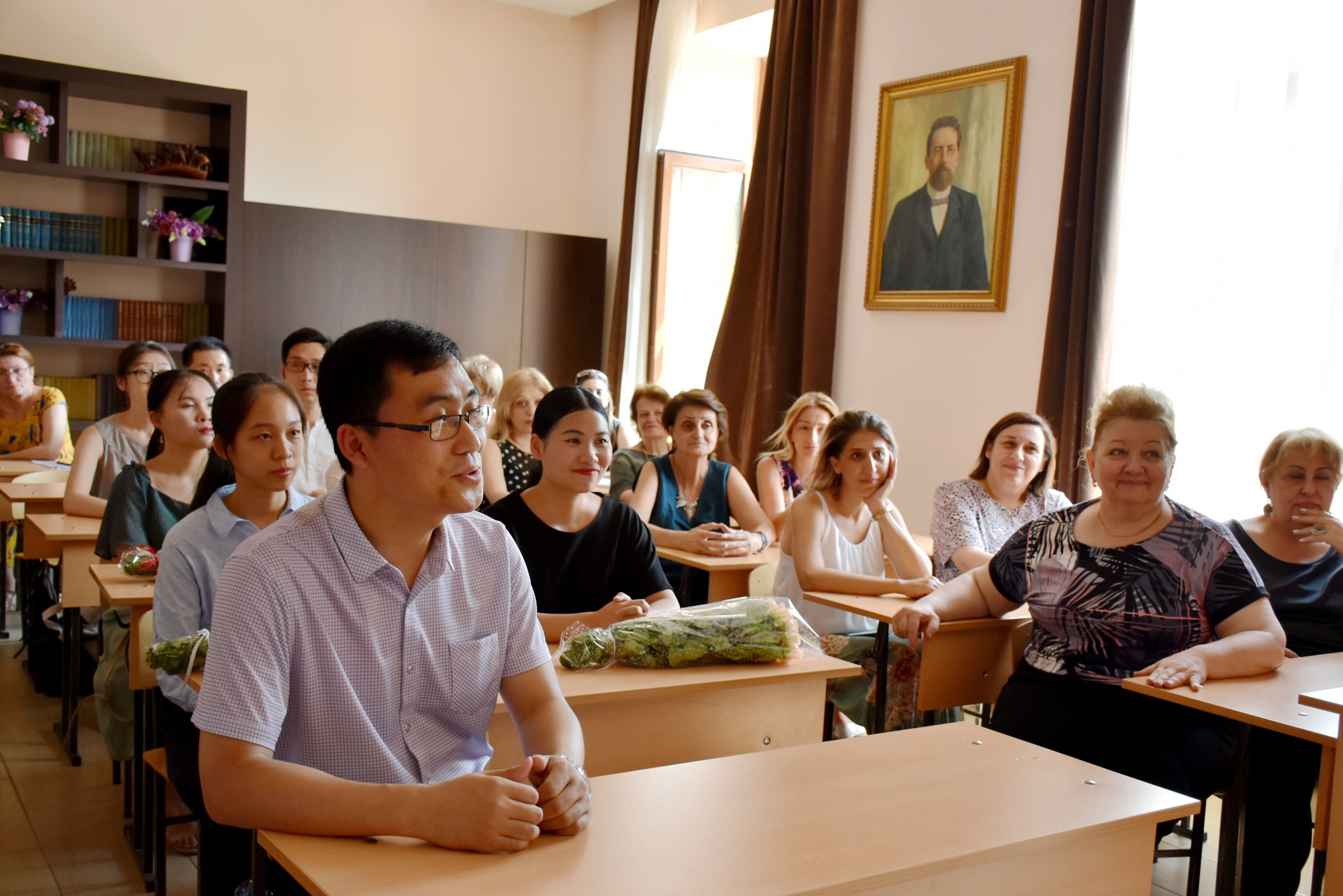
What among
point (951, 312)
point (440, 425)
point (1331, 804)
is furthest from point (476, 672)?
point (951, 312)

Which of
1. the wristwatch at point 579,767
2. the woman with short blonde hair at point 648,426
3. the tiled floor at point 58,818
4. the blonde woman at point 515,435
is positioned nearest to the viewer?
the wristwatch at point 579,767

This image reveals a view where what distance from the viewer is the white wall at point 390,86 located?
6.79m

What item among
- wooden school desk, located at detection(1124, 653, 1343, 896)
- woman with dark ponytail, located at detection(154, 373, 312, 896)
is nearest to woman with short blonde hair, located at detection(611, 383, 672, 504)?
woman with dark ponytail, located at detection(154, 373, 312, 896)

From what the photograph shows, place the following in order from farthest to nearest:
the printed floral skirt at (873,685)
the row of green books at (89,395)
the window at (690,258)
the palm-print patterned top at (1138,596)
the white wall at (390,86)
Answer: the window at (690,258) < the white wall at (390,86) < the row of green books at (89,395) < the printed floral skirt at (873,685) < the palm-print patterned top at (1138,596)

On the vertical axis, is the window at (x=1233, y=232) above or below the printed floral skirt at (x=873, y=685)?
above

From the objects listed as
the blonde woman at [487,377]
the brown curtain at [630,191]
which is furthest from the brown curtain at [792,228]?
the blonde woman at [487,377]

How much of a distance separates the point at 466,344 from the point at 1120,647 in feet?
18.4

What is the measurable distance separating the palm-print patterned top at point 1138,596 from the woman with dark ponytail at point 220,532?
6.19ft

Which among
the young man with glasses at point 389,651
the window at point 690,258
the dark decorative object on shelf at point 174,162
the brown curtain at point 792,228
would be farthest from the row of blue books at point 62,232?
the young man with glasses at point 389,651

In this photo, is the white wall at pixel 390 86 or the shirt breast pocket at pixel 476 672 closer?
the shirt breast pocket at pixel 476 672

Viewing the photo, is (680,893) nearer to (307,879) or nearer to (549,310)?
(307,879)

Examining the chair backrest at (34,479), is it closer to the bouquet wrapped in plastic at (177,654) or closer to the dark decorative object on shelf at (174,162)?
the dark decorative object on shelf at (174,162)

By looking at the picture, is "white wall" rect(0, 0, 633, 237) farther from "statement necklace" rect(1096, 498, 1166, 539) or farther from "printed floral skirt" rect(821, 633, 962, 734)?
"statement necklace" rect(1096, 498, 1166, 539)

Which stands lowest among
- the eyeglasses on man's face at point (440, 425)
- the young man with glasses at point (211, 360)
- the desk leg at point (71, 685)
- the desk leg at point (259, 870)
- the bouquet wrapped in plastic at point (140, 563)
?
the desk leg at point (71, 685)
